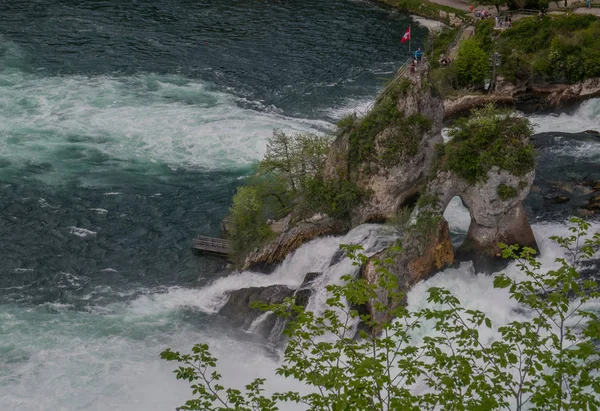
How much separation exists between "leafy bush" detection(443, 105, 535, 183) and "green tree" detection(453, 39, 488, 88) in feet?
96.5

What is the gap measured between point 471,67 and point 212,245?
32608mm

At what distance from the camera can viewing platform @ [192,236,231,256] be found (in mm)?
57781

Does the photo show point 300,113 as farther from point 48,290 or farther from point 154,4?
point 154,4

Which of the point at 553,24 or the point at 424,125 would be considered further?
the point at 553,24

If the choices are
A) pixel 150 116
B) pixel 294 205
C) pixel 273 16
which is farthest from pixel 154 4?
pixel 294 205

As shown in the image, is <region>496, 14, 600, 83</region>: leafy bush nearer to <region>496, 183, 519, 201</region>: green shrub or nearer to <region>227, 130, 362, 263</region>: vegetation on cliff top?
<region>227, 130, 362, 263</region>: vegetation on cliff top

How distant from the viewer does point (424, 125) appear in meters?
50.8

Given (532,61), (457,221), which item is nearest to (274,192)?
(457,221)

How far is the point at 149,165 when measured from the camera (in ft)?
228

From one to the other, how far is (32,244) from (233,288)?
14991mm

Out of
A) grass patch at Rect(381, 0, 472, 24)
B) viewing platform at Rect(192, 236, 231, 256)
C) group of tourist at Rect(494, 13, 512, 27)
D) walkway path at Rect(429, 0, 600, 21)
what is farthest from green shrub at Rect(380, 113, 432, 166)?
grass patch at Rect(381, 0, 472, 24)

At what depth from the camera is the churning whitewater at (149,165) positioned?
4912cm

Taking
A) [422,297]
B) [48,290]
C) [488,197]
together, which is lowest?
[48,290]

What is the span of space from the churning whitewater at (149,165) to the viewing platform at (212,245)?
2.42ft
